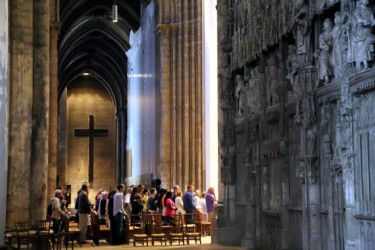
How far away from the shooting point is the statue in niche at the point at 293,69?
1357 cm

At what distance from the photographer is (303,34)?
13414mm

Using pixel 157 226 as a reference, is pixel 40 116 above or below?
above

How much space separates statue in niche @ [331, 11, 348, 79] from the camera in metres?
11.6

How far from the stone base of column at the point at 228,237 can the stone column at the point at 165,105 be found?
1021 cm

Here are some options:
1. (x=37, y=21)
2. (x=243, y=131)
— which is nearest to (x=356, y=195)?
(x=243, y=131)

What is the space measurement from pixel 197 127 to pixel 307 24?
1555 cm

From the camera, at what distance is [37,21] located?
20.4 meters

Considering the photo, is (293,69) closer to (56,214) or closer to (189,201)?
(56,214)

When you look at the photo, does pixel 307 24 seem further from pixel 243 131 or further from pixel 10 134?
pixel 10 134

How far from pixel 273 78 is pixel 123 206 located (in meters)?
7.65

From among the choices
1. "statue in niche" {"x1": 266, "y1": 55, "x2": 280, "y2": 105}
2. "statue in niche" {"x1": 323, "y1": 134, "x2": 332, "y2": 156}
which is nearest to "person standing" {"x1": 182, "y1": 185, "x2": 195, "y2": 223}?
"statue in niche" {"x1": 266, "y1": 55, "x2": 280, "y2": 105}

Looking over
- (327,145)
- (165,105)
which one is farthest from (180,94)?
(327,145)

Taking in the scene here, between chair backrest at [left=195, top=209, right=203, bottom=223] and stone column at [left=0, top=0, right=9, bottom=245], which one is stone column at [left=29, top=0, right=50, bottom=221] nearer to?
chair backrest at [left=195, top=209, right=203, bottom=223]

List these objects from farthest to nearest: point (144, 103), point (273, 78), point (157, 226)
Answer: point (144, 103)
point (157, 226)
point (273, 78)
